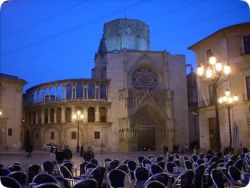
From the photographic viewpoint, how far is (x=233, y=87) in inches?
1038

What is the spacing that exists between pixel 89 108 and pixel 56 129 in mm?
5022

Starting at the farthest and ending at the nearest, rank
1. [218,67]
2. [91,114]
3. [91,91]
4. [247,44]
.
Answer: [91,91] < [91,114] < [247,44] < [218,67]

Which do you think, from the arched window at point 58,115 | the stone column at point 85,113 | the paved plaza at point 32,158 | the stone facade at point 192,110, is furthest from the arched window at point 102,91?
the paved plaza at point 32,158

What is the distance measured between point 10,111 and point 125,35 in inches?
→ 852

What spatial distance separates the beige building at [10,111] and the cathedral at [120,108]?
559 cm

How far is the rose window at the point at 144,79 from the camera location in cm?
4344

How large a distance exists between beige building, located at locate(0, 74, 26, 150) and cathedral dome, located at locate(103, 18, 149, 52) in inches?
690

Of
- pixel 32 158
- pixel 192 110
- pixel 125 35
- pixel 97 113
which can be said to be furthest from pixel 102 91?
pixel 32 158

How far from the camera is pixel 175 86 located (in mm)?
44438

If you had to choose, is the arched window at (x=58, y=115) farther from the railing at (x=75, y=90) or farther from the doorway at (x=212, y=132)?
the doorway at (x=212, y=132)

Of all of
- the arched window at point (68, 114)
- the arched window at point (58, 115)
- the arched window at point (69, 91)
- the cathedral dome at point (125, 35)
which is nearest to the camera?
the arched window at point (68, 114)

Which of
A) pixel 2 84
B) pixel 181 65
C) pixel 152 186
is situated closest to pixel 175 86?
pixel 181 65

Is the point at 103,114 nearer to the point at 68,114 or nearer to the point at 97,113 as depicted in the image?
the point at 97,113

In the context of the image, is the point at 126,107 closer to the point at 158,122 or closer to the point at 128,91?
the point at 128,91
